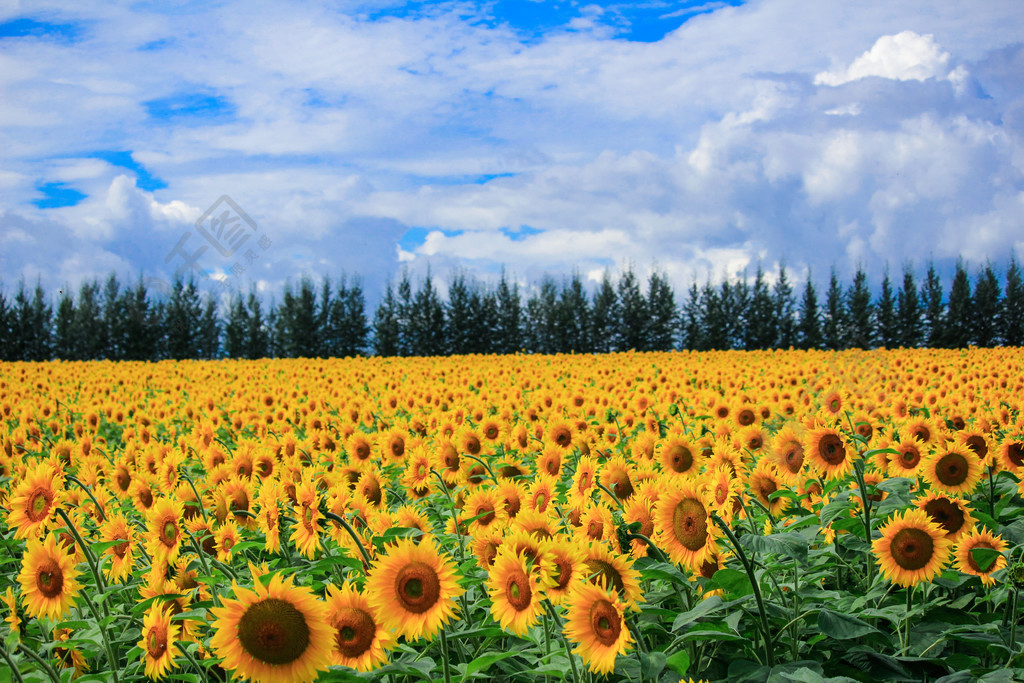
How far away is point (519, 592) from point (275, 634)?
0.92 m

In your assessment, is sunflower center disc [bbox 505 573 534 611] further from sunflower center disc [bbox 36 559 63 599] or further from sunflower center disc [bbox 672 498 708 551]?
sunflower center disc [bbox 36 559 63 599]

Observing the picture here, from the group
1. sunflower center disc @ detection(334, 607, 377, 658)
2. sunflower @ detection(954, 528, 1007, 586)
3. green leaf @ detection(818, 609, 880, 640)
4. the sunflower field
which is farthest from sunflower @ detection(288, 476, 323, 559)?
sunflower @ detection(954, 528, 1007, 586)

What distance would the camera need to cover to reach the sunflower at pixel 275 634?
2.56 m

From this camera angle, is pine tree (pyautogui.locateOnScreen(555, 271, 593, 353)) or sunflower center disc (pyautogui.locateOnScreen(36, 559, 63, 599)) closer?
sunflower center disc (pyautogui.locateOnScreen(36, 559, 63, 599))

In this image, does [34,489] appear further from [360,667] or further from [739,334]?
[739,334]

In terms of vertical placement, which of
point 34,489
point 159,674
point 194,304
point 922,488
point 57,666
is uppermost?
point 194,304

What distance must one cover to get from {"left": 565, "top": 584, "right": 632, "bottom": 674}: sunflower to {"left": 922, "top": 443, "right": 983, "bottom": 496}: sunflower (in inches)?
135

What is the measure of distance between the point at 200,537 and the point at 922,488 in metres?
5.20

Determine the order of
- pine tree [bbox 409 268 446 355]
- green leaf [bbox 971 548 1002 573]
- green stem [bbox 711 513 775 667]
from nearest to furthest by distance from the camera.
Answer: green stem [bbox 711 513 775 667]
green leaf [bbox 971 548 1002 573]
pine tree [bbox 409 268 446 355]

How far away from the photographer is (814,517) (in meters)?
4.22

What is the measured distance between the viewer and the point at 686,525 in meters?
3.25

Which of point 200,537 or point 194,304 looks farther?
point 194,304

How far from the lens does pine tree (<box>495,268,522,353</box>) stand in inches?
2584

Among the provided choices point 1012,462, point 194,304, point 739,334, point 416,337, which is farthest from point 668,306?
point 1012,462
